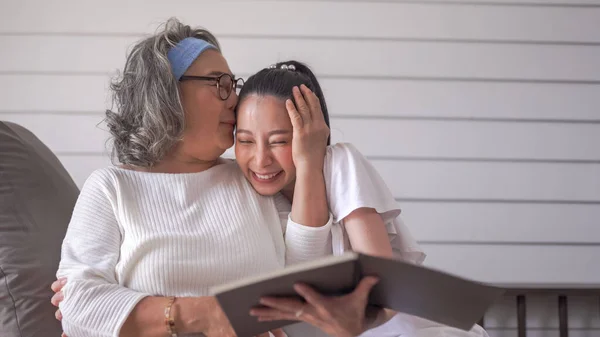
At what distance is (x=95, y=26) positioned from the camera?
265 cm

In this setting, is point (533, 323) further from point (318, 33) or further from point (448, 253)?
point (318, 33)

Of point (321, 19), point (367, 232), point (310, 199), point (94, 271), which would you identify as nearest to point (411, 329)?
point (367, 232)

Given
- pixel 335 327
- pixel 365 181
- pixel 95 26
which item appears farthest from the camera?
pixel 95 26

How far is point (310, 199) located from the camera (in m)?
1.55

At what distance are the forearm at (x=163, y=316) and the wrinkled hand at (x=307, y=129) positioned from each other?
1.22ft

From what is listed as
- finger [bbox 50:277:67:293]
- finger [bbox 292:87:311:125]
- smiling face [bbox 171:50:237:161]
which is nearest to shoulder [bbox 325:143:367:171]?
finger [bbox 292:87:311:125]

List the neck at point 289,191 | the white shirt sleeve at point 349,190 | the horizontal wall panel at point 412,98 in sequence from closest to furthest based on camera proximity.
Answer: the white shirt sleeve at point 349,190 → the neck at point 289,191 → the horizontal wall panel at point 412,98

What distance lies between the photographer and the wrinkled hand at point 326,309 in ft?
3.99

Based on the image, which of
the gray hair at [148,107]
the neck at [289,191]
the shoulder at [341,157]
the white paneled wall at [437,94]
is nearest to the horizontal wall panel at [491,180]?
the white paneled wall at [437,94]

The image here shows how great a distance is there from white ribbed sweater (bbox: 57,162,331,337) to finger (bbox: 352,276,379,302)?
329 millimetres

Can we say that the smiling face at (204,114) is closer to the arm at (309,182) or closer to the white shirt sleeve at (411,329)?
the arm at (309,182)

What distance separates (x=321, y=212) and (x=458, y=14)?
1431 millimetres

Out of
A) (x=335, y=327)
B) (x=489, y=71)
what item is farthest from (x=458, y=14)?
(x=335, y=327)

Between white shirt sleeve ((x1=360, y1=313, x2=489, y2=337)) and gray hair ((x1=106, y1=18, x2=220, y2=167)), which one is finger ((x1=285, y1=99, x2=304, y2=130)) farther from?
white shirt sleeve ((x1=360, y1=313, x2=489, y2=337))
